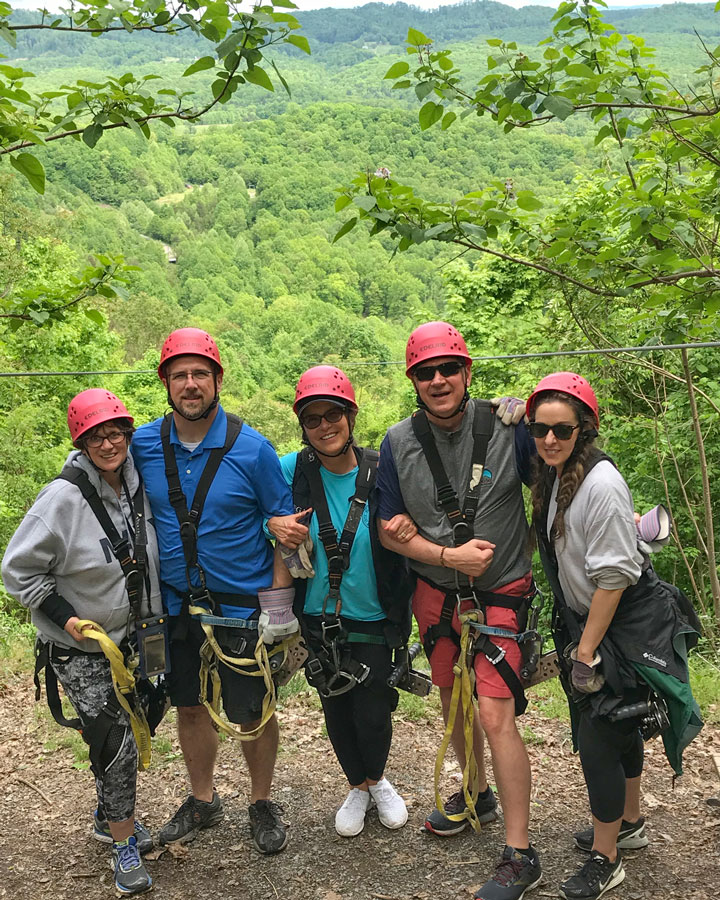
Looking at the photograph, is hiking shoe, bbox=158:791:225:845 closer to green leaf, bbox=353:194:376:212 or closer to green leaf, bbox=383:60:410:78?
green leaf, bbox=353:194:376:212

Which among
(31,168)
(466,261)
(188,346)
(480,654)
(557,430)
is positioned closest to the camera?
(31,168)

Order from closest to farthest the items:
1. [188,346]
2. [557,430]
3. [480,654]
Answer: [557,430]
[480,654]
[188,346]

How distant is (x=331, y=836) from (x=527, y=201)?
2.92 m

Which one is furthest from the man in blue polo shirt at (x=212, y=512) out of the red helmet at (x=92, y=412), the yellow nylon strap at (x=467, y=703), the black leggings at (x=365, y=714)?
the yellow nylon strap at (x=467, y=703)

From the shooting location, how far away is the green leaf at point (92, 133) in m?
3.34

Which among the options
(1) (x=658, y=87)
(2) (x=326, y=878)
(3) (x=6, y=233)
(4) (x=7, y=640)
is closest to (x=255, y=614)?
(2) (x=326, y=878)

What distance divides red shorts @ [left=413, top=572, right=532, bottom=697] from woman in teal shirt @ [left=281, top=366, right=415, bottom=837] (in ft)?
0.40

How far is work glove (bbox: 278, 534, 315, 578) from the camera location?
11.5 feet

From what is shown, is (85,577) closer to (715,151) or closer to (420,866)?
(420,866)

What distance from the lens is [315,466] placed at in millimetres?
3617

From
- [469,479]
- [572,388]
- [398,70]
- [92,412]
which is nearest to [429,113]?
[398,70]

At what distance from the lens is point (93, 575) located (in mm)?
3406

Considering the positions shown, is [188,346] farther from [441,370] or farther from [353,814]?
[353,814]

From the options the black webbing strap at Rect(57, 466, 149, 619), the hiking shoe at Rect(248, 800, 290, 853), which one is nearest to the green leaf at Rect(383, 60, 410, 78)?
the black webbing strap at Rect(57, 466, 149, 619)
